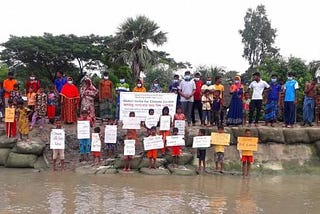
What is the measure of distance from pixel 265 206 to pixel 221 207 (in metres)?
0.82

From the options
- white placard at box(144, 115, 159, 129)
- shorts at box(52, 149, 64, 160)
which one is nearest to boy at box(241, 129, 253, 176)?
white placard at box(144, 115, 159, 129)

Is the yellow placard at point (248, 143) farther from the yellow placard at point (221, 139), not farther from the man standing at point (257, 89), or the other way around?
the man standing at point (257, 89)

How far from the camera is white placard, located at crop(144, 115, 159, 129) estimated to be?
A: 13.2 metres

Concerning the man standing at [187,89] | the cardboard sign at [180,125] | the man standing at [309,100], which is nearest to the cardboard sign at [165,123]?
the cardboard sign at [180,125]

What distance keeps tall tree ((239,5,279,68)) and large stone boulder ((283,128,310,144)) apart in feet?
87.3

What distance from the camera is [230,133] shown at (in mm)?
13320

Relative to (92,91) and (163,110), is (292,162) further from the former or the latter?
(92,91)

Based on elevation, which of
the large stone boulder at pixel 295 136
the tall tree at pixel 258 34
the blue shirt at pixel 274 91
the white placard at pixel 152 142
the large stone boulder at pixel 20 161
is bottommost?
the large stone boulder at pixel 20 161

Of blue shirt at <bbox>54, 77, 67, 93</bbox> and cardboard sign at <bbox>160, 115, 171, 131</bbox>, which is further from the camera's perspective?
blue shirt at <bbox>54, 77, 67, 93</bbox>

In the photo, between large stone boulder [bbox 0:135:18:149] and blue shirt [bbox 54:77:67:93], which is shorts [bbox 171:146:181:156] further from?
blue shirt [bbox 54:77:67:93]

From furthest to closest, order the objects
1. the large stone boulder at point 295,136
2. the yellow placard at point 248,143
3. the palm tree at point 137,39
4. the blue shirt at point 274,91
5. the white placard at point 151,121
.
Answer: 1. the palm tree at point 137,39
2. the blue shirt at point 274,91
3. the large stone boulder at point 295,136
4. the white placard at point 151,121
5. the yellow placard at point 248,143

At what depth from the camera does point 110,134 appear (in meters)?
13.0

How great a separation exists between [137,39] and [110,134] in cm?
1448

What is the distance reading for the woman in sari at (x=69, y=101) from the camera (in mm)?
14570
